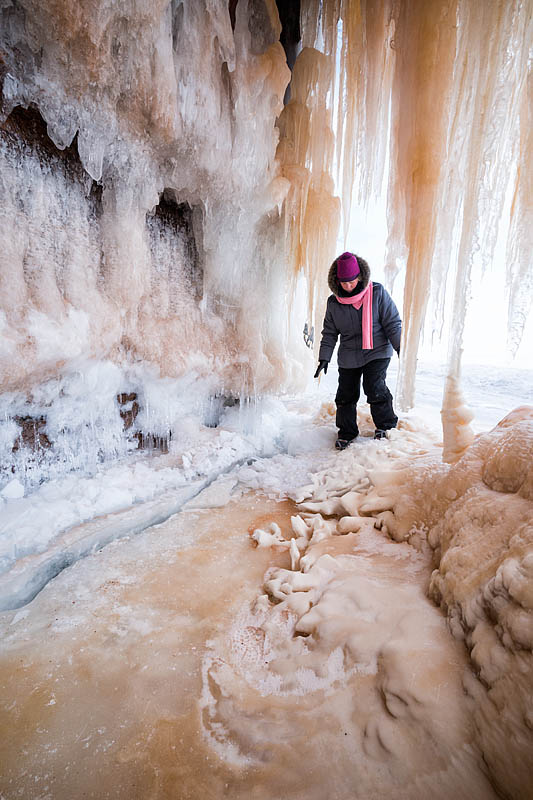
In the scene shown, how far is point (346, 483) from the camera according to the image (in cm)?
285

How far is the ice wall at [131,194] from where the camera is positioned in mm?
2227

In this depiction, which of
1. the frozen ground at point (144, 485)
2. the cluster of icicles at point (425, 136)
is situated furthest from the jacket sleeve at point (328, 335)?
the frozen ground at point (144, 485)

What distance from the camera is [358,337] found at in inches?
152

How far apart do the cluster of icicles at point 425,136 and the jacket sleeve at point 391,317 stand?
0.64 ft

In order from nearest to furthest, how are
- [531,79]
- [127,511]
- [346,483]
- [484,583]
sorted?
[484,583] → [531,79] → [127,511] → [346,483]

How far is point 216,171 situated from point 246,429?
274cm

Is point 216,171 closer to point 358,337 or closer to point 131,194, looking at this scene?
point 131,194

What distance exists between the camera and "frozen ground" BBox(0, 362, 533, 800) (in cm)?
96

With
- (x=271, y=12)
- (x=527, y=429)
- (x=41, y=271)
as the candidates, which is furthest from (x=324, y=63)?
(x=527, y=429)

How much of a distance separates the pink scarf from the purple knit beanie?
22 centimetres

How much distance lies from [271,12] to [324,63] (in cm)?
76

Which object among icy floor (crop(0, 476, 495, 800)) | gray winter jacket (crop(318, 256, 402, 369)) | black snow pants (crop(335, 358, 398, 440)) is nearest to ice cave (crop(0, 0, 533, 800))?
icy floor (crop(0, 476, 495, 800))

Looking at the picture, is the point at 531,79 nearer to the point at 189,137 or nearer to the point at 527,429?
the point at 527,429

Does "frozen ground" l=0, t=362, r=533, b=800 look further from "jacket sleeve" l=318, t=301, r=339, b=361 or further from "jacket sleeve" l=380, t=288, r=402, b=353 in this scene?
"jacket sleeve" l=318, t=301, r=339, b=361
